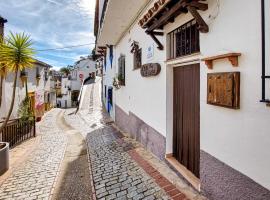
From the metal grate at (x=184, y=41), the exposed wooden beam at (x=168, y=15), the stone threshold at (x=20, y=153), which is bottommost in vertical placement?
the stone threshold at (x=20, y=153)

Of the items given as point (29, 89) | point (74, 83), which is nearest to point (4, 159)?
point (29, 89)

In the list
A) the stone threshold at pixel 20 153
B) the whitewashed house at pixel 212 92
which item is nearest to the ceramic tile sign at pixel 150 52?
the whitewashed house at pixel 212 92

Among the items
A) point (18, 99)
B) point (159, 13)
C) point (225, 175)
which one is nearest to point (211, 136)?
point (225, 175)

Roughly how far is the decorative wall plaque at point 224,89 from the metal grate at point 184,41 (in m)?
1.01

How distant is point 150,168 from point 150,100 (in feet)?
6.71

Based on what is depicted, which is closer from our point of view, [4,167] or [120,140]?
[4,167]

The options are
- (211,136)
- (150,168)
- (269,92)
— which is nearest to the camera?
(269,92)

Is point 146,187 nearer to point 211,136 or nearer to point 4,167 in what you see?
point 211,136

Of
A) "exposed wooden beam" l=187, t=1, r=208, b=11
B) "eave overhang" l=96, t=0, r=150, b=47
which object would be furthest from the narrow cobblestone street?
"eave overhang" l=96, t=0, r=150, b=47

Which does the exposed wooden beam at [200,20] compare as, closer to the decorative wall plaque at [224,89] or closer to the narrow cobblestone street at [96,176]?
the decorative wall plaque at [224,89]

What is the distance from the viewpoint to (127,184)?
184 inches

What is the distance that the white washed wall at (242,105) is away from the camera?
258 cm

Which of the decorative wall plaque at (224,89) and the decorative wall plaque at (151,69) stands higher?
the decorative wall plaque at (151,69)

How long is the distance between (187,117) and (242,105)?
1869 millimetres
